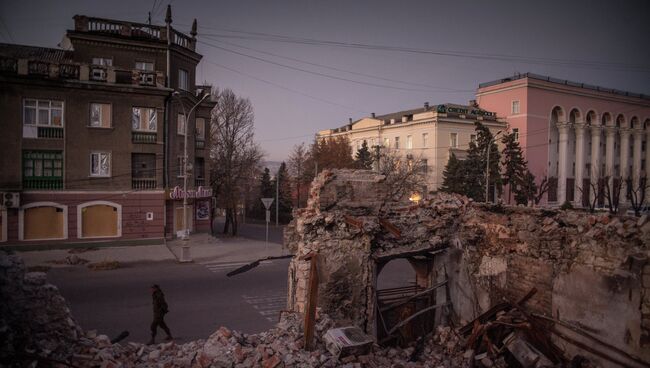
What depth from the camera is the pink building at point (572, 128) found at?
41156 millimetres

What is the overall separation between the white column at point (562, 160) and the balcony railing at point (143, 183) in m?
39.9

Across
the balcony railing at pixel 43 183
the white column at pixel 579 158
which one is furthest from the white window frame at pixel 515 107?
the balcony railing at pixel 43 183

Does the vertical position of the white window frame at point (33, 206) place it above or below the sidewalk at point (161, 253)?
above

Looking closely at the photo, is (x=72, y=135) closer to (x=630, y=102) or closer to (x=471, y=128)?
(x=471, y=128)

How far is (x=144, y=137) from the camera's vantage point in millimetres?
22766

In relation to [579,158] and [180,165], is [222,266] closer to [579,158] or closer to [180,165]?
[180,165]

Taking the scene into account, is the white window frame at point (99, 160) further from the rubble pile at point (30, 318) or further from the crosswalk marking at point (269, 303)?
the rubble pile at point (30, 318)

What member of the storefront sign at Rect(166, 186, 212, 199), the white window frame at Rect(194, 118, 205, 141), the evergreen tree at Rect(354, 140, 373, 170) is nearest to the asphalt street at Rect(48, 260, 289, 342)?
the storefront sign at Rect(166, 186, 212, 199)

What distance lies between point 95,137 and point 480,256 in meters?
20.7

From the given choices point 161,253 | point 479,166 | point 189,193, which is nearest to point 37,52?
point 189,193

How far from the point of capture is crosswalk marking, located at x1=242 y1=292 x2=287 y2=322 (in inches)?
445

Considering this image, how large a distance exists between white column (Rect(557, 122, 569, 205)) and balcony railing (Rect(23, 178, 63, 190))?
146ft

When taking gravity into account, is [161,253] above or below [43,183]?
below

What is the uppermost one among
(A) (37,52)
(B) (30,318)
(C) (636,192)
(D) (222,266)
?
(A) (37,52)
